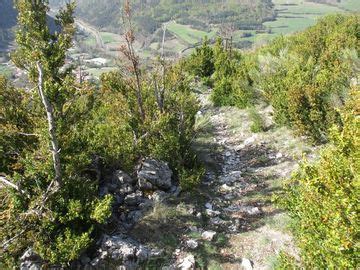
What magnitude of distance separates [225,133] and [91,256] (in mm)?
11932

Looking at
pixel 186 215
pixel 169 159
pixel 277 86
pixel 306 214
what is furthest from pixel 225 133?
pixel 306 214

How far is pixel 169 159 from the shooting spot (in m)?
12.3

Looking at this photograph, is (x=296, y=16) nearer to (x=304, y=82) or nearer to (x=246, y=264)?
(x=304, y=82)

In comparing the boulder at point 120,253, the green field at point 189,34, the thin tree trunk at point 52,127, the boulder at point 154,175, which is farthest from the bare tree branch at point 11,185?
the green field at point 189,34

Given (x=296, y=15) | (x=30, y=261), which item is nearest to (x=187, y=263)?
(x=30, y=261)

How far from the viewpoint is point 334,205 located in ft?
15.9

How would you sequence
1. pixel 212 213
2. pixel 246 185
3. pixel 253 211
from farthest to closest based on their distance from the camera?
pixel 246 185
pixel 253 211
pixel 212 213

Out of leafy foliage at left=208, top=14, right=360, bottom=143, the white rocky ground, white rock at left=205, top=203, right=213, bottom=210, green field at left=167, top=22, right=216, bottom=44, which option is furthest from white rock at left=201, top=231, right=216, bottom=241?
green field at left=167, top=22, right=216, bottom=44

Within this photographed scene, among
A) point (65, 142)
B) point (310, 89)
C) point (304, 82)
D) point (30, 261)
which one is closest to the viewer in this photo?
point (30, 261)

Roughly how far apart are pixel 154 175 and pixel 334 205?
7229mm

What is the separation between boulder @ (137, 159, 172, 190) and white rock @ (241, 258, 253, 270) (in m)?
3.82

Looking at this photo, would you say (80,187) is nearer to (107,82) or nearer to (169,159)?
(169,159)

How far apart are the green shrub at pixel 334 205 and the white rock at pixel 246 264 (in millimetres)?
3088

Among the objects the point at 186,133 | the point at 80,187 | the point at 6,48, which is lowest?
the point at 6,48
